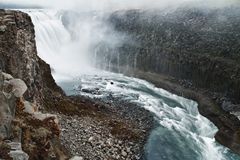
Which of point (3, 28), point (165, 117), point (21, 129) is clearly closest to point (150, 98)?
point (165, 117)

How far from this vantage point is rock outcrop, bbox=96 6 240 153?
190 feet

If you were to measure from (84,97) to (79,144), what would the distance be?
826 inches

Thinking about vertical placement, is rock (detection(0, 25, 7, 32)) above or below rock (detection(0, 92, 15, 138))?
above

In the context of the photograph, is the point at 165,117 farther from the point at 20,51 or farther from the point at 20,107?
the point at 20,107

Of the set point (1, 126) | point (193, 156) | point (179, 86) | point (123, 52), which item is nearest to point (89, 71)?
point (123, 52)

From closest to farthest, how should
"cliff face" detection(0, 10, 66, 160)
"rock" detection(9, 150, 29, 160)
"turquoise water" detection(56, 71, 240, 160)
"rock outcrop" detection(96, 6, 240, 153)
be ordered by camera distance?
"rock" detection(9, 150, 29, 160) → "cliff face" detection(0, 10, 66, 160) → "turquoise water" detection(56, 71, 240, 160) → "rock outcrop" detection(96, 6, 240, 153)

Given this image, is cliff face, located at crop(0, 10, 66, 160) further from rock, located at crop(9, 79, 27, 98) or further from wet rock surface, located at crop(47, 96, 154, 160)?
wet rock surface, located at crop(47, 96, 154, 160)

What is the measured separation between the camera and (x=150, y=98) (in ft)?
194

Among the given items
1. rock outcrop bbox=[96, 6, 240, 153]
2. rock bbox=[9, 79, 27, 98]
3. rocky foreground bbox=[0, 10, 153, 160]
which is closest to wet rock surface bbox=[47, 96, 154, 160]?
rocky foreground bbox=[0, 10, 153, 160]

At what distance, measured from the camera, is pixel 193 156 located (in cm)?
4119

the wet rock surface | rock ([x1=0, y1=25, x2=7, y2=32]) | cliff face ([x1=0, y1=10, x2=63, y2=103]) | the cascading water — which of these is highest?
rock ([x1=0, y1=25, x2=7, y2=32])

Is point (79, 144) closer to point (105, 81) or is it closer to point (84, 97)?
point (84, 97)

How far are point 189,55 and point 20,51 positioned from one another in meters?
41.2

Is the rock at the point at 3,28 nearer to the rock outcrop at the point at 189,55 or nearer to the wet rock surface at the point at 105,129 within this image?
the wet rock surface at the point at 105,129
